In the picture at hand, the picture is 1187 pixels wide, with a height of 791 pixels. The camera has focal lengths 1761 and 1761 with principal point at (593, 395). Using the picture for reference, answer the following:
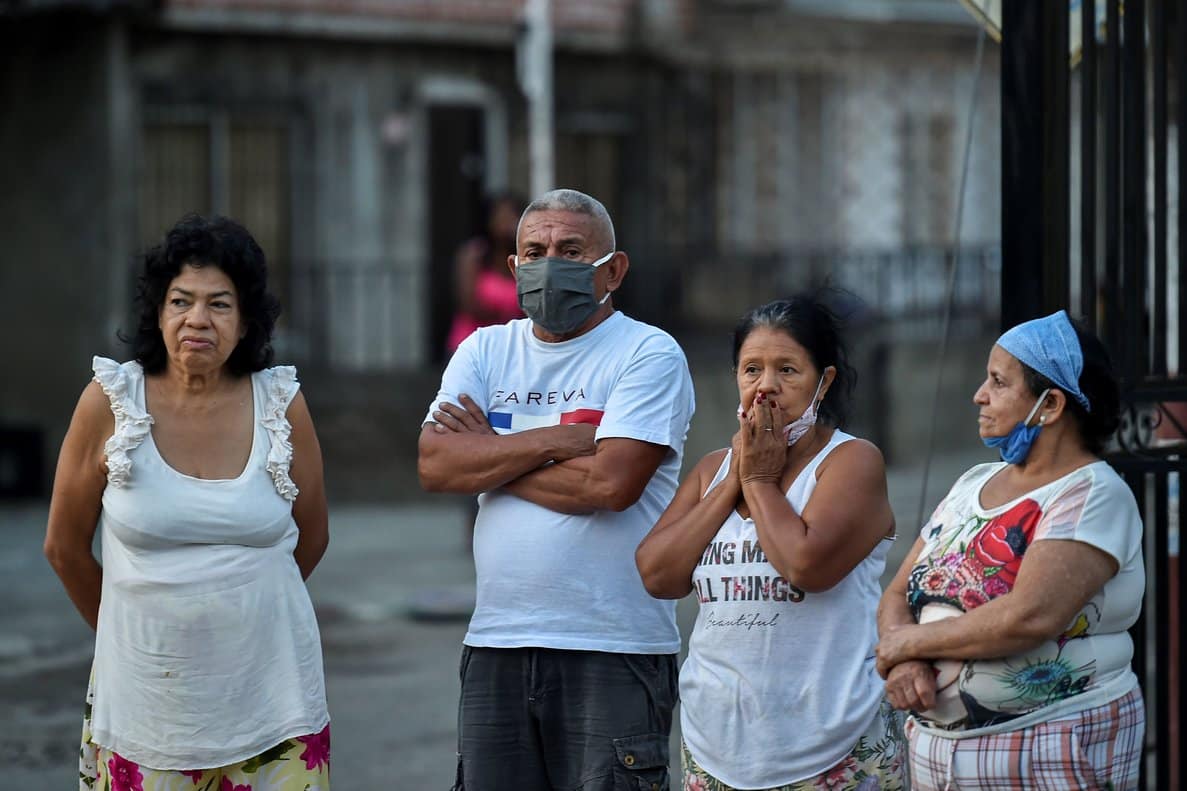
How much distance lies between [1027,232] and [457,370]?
5.66 ft

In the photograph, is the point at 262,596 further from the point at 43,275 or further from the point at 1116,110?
the point at 43,275

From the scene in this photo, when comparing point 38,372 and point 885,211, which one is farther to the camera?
point 885,211

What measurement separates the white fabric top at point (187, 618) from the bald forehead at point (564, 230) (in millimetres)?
982

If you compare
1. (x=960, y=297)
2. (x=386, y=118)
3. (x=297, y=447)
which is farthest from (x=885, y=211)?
(x=297, y=447)

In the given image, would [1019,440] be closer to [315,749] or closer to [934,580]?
[934,580]

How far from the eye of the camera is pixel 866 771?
13.2ft

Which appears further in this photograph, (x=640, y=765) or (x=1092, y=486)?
(x=640, y=765)

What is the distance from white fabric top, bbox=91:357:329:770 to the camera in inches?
165

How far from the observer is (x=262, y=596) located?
14.0ft

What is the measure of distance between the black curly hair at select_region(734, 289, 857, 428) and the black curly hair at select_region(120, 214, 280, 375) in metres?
1.21

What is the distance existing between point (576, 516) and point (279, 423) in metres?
0.79

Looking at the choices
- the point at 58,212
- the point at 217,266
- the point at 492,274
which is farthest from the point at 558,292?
the point at 58,212

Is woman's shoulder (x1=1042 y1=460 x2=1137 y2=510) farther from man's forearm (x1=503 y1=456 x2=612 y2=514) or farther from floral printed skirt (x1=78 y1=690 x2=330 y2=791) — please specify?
floral printed skirt (x1=78 y1=690 x2=330 y2=791)

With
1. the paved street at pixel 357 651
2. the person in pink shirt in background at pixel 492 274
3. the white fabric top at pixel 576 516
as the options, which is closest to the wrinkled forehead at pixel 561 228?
the white fabric top at pixel 576 516
